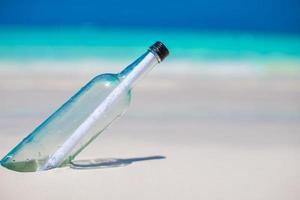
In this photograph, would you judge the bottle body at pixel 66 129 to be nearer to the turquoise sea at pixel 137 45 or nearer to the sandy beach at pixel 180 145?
the sandy beach at pixel 180 145

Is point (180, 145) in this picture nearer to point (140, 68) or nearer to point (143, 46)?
point (140, 68)

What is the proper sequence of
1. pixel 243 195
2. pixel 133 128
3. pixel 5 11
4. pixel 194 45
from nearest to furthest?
pixel 243 195
pixel 133 128
pixel 194 45
pixel 5 11

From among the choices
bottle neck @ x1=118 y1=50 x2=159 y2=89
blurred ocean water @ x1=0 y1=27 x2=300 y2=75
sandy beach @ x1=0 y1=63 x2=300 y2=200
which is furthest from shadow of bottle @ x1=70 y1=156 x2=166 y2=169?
blurred ocean water @ x1=0 y1=27 x2=300 y2=75

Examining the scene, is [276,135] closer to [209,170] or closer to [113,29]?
[209,170]

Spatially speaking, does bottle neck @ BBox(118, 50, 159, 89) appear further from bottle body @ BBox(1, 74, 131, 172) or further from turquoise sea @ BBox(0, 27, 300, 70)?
turquoise sea @ BBox(0, 27, 300, 70)

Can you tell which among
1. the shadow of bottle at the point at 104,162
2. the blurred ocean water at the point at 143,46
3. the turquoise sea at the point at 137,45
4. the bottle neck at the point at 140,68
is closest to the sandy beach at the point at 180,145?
the shadow of bottle at the point at 104,162

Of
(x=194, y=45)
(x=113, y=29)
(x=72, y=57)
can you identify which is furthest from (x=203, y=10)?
(x=72, y=57)
